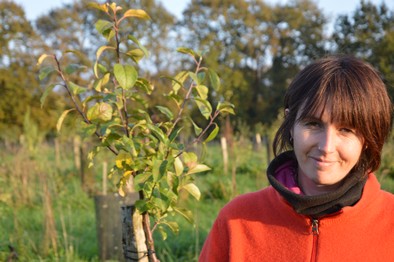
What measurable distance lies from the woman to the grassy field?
2.21 metres

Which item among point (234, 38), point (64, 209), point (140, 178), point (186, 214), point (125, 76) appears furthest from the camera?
point (234, 38)

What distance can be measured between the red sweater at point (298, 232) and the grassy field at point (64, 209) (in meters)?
2.05

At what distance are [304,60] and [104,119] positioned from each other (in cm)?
2623

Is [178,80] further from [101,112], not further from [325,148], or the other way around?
[325,148]

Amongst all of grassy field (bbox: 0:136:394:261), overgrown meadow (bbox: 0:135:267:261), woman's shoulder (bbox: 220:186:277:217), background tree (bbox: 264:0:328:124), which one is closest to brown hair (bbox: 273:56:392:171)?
woman's shoulder (bbox: 220:186:277:217)

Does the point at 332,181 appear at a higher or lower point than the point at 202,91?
lower

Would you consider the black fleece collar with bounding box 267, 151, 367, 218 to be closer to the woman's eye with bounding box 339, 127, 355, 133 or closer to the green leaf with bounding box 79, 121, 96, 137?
the woman's eye with bounding box 339, 127, 355, 133

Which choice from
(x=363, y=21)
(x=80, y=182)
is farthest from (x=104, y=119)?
(x=363, y=21)

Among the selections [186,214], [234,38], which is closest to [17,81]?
[234,38]

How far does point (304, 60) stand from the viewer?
2686cm

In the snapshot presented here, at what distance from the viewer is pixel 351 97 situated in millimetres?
1309

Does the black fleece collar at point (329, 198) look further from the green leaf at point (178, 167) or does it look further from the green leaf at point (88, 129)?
the green leaf at point (88, 129)

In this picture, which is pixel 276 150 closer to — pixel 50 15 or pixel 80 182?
pixel 80 182

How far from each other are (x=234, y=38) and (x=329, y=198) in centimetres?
2613
